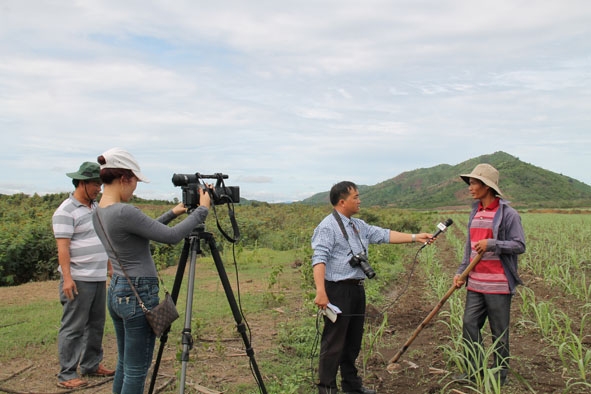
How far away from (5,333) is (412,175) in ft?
580

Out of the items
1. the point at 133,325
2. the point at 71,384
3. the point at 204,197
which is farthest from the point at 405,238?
the point at 71,384

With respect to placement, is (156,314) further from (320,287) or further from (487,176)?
(487,176)

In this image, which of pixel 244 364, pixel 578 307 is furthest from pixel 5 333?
pixel 578 307

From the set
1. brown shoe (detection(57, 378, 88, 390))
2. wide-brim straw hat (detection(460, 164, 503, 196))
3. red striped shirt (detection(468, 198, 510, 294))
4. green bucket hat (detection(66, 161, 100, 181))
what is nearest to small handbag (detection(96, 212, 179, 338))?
green bucket hat (detection(66, 161, 100, 181))

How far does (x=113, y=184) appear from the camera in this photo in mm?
2816

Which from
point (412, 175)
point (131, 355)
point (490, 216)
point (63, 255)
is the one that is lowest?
point (131, 355)

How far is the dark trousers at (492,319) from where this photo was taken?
3611mm

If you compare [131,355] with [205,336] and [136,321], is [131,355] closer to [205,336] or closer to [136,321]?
[136,321]

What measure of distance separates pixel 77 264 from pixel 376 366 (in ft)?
8.97

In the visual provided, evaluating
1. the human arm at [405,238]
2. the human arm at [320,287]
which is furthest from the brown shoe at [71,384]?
the human arm at [405,238]

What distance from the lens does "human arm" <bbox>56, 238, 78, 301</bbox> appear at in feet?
12.6

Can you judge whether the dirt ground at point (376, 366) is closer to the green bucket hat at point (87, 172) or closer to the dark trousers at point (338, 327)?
the dark trousers at point (338, 327)

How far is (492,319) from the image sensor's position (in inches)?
144

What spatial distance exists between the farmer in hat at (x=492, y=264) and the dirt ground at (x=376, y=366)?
0.34 metres
